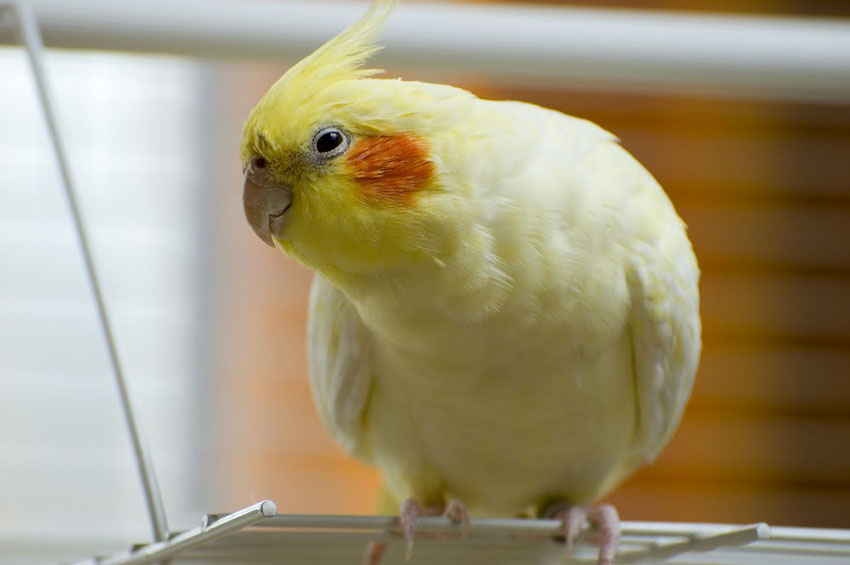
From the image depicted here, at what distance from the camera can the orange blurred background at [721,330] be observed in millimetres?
2299

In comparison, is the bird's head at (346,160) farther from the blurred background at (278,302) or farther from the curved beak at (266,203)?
the blurred background at (278,302)

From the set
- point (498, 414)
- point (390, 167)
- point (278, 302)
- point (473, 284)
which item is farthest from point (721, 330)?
point (390, 167)

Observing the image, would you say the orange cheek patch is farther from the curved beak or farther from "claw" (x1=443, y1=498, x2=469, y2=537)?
"claw" (x1=443, y1=498, x2=469, y2=537)

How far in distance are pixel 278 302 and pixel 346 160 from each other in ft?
5.32

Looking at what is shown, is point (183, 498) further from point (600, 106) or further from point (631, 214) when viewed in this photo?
point (631, 214)

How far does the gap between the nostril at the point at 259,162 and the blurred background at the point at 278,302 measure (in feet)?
4.98

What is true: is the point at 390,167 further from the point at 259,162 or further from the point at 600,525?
the point at 600,525

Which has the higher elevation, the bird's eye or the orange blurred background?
the orange blurred background

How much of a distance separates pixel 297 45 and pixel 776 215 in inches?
68.5

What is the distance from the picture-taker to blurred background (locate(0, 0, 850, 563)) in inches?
86.7

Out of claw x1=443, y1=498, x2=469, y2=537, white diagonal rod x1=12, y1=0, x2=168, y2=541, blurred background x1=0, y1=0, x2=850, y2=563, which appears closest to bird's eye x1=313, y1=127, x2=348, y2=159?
white diagonal rod x1=12, y1=0, x2=168, y2=541

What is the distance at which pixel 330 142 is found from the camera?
0.72m

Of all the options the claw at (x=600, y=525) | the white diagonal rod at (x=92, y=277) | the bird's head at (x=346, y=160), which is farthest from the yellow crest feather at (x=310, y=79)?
the claw at (x=600, y=525)

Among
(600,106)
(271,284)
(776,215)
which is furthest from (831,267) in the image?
(271,284)
